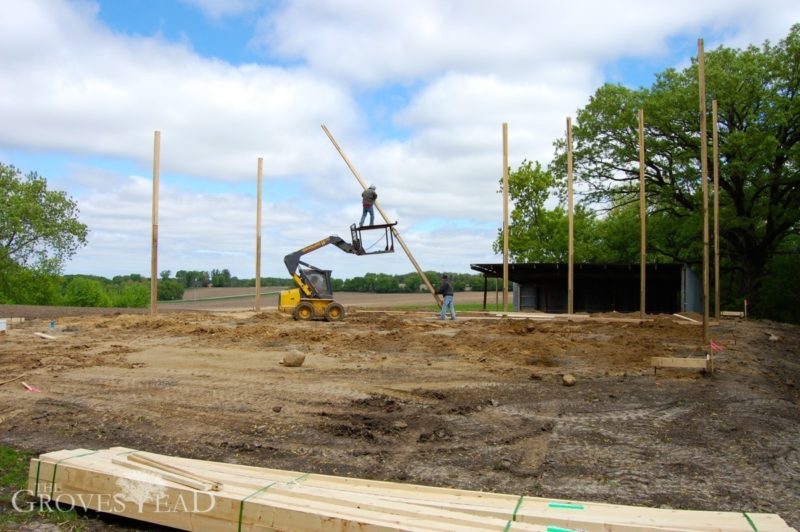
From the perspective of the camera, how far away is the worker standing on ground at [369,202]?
23.2m

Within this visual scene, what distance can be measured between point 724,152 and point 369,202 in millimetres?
16437

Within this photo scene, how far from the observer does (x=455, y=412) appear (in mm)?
8586

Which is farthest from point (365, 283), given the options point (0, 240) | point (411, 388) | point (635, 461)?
point (635, 461)

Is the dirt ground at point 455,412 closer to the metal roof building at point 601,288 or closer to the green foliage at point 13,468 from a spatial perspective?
the green foliage at point 13,468

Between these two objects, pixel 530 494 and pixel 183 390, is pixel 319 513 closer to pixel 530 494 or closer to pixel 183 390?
pixel 530 494

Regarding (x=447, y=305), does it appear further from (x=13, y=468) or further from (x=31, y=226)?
(x=31, y=226)

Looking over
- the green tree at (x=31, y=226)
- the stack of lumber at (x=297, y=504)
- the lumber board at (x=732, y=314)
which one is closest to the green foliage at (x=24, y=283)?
the green tree at (x=31, y=226)

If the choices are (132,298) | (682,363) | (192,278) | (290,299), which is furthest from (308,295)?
(192,278)

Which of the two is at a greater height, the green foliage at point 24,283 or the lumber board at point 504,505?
the green foliage at point 24,283

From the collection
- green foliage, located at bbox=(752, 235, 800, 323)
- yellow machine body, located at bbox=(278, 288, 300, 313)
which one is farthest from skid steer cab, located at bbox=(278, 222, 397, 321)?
green foliage, located at bbox=(752, 235, 800, 323)

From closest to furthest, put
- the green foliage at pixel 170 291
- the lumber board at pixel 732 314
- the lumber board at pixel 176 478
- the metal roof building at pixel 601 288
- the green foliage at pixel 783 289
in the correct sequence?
the lumber board at pixel 176 478 < the lumber board at pixel 732 314 < the metal roof building at pixel 601 288 < the green foliage at pixel 783 289 < the green foliage at pixel 170 291

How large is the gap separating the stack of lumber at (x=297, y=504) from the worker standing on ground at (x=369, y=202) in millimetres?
18022

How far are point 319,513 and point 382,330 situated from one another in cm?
1466

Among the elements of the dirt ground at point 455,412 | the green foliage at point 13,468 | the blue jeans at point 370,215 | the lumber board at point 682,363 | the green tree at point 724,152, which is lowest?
the green foliage at point 13,468
